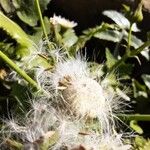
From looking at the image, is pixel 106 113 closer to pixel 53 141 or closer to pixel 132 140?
pixel 132 140

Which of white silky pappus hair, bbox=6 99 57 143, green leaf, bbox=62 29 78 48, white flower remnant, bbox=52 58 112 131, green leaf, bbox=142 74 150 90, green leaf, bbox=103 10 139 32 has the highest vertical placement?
green leaf, bbox=103 10 139 32

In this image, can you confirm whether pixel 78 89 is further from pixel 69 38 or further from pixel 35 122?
pixel 69 38

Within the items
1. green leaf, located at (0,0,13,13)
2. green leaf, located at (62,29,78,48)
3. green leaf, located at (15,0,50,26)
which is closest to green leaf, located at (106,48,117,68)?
green leaf, located at (62,29,78,48)

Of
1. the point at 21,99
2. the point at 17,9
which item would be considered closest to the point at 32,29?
the point at 17,9

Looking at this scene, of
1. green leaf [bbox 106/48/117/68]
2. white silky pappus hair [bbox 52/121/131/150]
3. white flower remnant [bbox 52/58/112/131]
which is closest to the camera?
white silky pappus hair [bbox 52/121/131/150]

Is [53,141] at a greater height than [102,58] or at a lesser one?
lesser

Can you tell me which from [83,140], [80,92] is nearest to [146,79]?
[80,92]

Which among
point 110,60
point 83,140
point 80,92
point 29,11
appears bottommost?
point 83,140

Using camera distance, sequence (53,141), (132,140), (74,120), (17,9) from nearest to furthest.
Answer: (53,141), (74,120), (132,140), (17,9)

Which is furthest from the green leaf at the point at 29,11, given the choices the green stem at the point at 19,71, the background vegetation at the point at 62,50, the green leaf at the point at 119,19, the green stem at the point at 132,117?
the green stem at the point at 132,117

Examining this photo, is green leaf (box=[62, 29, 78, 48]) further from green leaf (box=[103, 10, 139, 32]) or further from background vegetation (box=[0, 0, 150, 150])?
green leaf (box=[103, 10, 139, 32])

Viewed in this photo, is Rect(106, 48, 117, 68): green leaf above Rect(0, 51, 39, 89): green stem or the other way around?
above
